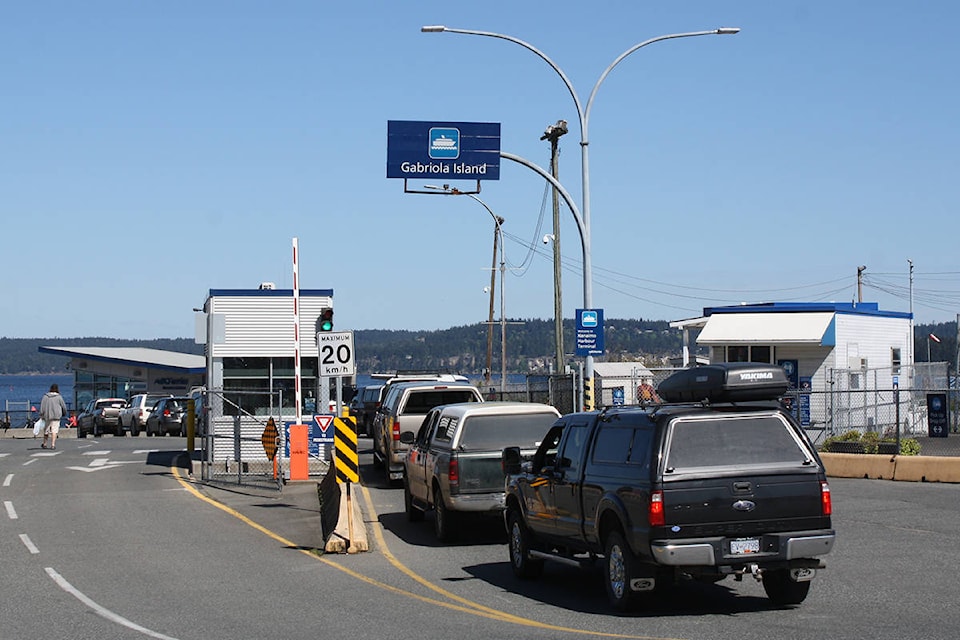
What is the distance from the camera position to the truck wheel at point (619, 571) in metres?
10.8

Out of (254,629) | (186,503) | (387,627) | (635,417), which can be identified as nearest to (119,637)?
(254,629)

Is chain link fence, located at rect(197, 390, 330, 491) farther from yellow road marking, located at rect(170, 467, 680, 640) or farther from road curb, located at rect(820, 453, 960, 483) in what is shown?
road curb, located at rect(820, 453, 960, 483)

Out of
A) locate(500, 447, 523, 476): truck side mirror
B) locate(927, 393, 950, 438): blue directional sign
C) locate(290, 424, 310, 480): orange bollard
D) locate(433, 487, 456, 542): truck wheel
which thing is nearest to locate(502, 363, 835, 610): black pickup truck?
locate(500, 447, 523, 476): truck side mirror

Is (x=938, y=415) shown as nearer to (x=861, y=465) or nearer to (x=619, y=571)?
(x=861, y=465)

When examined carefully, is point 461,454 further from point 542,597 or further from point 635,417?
point 635,417

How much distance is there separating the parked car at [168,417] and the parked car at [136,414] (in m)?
1.23

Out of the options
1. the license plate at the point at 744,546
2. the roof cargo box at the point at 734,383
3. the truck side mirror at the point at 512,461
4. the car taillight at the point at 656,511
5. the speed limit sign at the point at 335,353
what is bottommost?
the license plate at the point at 744,546

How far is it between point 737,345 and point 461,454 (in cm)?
2126

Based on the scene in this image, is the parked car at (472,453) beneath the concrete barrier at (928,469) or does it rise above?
above

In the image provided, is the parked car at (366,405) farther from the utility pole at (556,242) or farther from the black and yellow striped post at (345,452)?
the black and yellow striped post at (345,452)

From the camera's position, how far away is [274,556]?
51.2 feet

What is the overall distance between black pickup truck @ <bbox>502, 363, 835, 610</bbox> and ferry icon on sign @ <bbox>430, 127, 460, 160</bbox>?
15.0 metres

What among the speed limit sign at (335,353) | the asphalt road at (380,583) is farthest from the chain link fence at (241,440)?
the speed limit sign at (335,353)

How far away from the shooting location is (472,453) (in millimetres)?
16234
